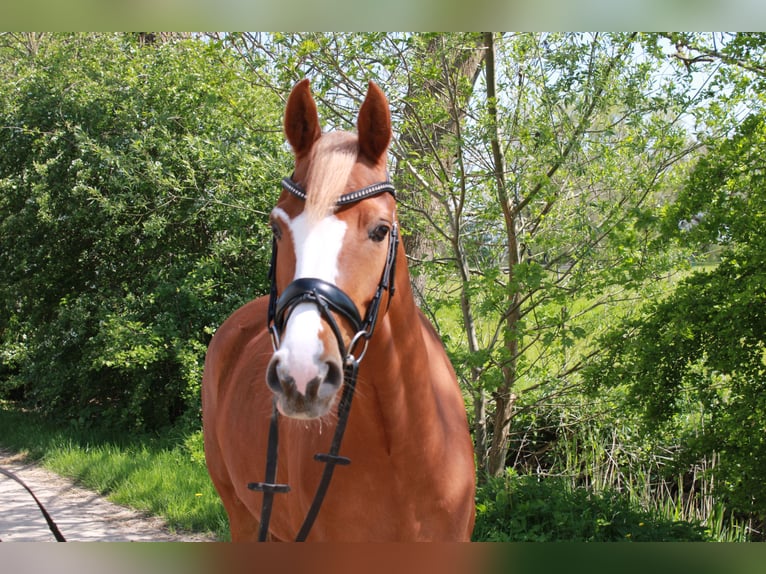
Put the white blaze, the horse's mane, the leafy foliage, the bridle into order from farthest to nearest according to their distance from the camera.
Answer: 1. the leafy foliage
2. the horse's mane
3. the bridle
4. the white blaze

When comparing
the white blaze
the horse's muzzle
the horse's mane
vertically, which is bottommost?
the horse's muzzle

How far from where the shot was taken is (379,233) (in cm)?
179

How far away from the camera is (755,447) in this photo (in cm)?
367

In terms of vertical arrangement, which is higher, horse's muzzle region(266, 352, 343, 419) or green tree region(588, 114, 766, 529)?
green tree region(588, 114, 766, 529)

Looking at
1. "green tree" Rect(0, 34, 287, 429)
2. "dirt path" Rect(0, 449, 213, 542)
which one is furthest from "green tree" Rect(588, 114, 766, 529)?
"green tree" Rect(0, 34, 287, 429)

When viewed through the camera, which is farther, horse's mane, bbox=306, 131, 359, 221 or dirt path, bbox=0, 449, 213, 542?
dirt path, bbox=0, 449, 213, 542

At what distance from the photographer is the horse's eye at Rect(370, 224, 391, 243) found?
5.82 feet

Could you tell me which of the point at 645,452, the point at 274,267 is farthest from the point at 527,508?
the point at 274,267

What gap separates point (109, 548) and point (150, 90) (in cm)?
687

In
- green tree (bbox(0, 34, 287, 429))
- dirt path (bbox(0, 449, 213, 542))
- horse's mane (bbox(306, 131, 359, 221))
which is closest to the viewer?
horse's mane (bbox(306, 131, 359, 221))

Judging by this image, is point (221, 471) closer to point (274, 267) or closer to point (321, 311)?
point (274, 267)

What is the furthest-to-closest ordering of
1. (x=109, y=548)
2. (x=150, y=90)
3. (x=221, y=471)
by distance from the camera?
(x=150, y=90) → (x=221, y=471) → (x=109, y=548)

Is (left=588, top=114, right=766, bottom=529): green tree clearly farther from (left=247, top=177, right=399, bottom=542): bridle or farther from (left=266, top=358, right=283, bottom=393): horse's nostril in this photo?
(left=266, top=358, right=283, bottom=393): horse's nostril

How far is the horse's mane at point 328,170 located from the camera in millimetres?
1712
